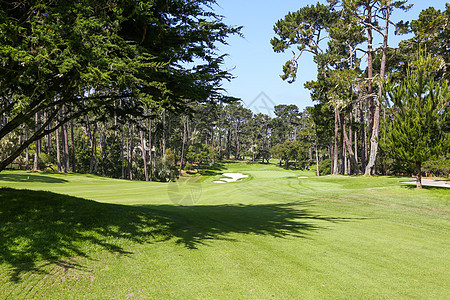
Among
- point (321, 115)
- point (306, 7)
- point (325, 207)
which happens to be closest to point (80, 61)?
point (325, 207)

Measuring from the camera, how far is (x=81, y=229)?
22.4 feet

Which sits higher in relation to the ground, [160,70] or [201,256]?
[160,70]

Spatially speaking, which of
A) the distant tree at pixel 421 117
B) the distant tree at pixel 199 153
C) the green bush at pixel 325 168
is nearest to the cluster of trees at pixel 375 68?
the distant tree at pixel 421 117

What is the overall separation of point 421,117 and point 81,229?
19.4m

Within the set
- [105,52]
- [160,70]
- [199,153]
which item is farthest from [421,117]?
[199,153]

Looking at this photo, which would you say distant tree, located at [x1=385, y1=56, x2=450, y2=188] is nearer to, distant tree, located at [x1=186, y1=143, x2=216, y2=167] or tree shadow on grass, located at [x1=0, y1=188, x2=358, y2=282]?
tree shadow on grass, located at [x1=0, y1=188, x2=358, y2=282]

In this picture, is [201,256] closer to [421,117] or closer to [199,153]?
[421,117]

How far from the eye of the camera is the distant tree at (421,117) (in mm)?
17156

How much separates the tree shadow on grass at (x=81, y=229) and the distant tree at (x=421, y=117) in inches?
461

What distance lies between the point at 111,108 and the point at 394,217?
12.7m

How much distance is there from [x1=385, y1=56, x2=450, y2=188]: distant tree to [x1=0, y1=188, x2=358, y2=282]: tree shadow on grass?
11707 millimetres

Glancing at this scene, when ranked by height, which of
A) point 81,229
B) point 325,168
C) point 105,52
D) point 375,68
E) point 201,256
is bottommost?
point 201,256

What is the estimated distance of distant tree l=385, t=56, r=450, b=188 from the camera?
56.3 ft

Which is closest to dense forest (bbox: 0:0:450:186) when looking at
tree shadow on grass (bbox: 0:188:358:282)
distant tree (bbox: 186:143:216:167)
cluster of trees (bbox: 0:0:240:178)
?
cluster of trees (bbox: 0:0:240:178)
